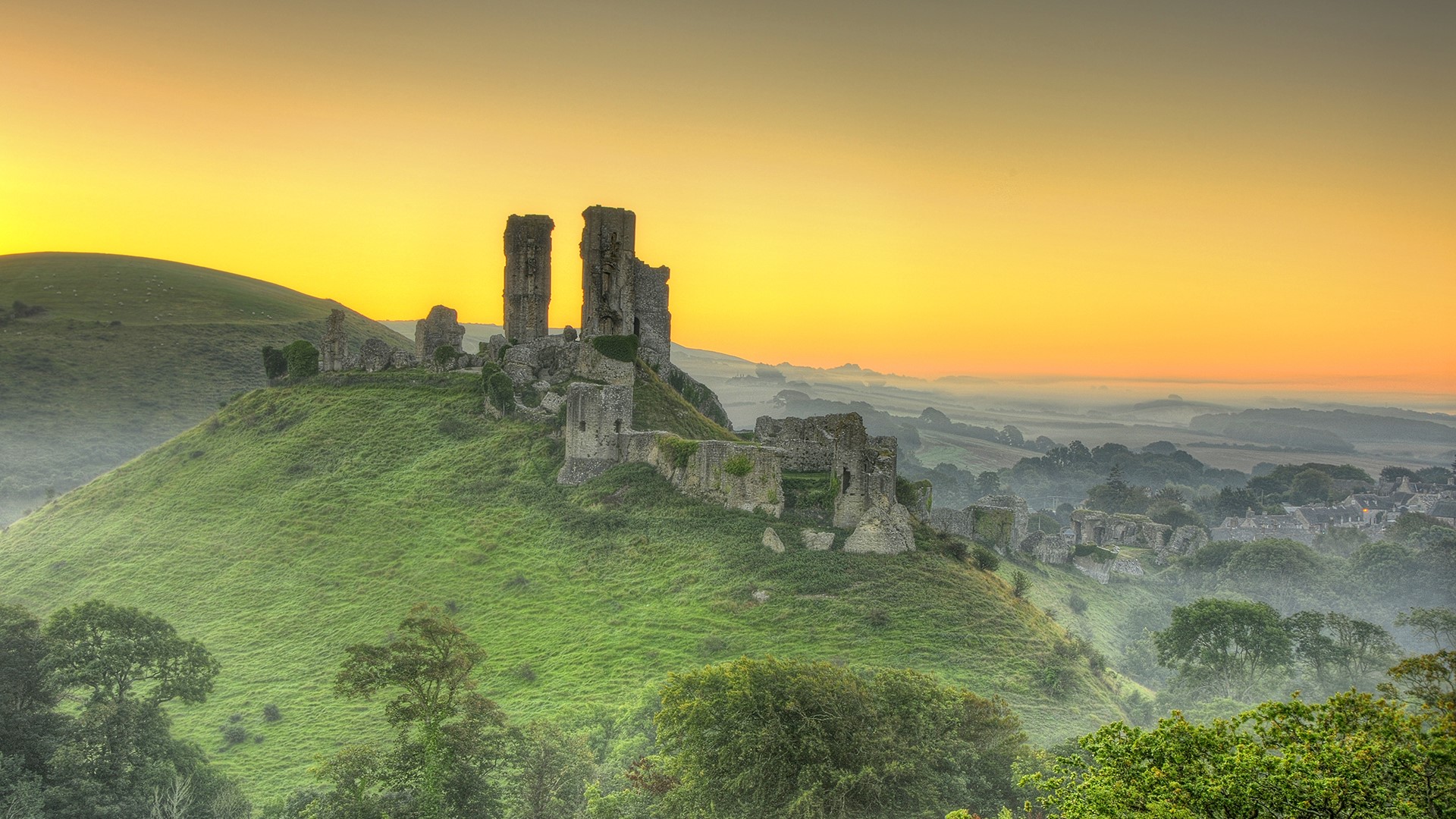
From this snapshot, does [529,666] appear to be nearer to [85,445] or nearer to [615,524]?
[615,524]

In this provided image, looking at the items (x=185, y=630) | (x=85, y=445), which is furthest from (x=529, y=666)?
(x=85, y=445)

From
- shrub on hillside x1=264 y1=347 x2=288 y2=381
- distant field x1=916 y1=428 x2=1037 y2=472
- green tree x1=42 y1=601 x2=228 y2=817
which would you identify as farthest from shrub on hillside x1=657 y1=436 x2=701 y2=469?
distant field x1=916 y1=428 x2=1037 y2=472

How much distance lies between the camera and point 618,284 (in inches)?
2403

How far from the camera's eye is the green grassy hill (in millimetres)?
100750

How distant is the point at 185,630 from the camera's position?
42.0m

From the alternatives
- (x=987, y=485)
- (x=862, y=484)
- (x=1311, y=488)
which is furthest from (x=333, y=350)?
(x=1311, y=488)

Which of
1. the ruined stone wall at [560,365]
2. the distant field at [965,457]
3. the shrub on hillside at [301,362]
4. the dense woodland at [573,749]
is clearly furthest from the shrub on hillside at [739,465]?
the distant field at [965,457]

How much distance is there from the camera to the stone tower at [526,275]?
6706 centimetres

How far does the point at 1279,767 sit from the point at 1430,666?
20.8 feet

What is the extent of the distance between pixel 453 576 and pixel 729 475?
14.1 m

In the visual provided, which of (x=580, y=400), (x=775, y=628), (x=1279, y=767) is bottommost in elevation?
(x=775, y=628)

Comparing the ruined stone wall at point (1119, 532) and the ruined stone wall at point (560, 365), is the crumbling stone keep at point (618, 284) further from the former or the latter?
the ruined stone wall at point (1119, 532)

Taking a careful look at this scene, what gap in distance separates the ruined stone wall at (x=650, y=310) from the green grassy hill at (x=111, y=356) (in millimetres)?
64268

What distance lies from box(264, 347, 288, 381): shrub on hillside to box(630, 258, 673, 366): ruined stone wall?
30.4m
